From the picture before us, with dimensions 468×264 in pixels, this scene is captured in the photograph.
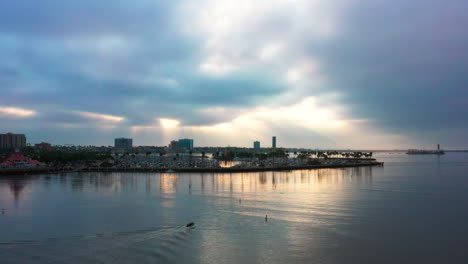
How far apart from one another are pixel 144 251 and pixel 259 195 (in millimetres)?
19195

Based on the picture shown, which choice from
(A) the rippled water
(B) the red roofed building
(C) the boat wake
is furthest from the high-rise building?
(C) the boat wake

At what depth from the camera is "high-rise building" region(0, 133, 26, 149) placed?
136375 mm

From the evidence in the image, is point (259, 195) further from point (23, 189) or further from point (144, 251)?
point (23, 189)

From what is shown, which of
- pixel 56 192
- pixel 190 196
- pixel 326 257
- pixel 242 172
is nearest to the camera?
pixel 326 257

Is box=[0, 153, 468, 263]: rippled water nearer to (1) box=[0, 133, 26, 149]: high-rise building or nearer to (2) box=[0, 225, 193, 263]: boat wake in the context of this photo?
(2) box=[0, 225, 193, 263]: boat wake

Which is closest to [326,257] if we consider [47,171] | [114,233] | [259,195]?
[114,233]

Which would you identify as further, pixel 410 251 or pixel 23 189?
pixel 23 189

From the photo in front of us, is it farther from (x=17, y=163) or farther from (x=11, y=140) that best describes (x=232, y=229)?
(x=11, y=140)

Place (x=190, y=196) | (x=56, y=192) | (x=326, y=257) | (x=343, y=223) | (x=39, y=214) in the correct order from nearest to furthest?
(x=326, y=257) < (x=343, y=223) < (x=39, y=214) < (x=190, y=196) < (x=56, y=192)

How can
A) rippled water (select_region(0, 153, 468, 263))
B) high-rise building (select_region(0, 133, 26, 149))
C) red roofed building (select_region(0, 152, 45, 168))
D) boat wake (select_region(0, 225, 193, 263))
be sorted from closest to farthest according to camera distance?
boat wake (select_region(0, 225, 193, 263)), rippled water (select_region(0, 153, 468, 263)), red roofed building (select_region(0, 152, 45, 168)), high-rise building (select_region(0, 133, 26, 149))

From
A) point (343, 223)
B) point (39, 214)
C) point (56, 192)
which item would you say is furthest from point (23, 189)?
point (343, 223)

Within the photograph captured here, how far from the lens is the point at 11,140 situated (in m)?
140

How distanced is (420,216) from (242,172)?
44384mm

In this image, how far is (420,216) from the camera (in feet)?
76.6
